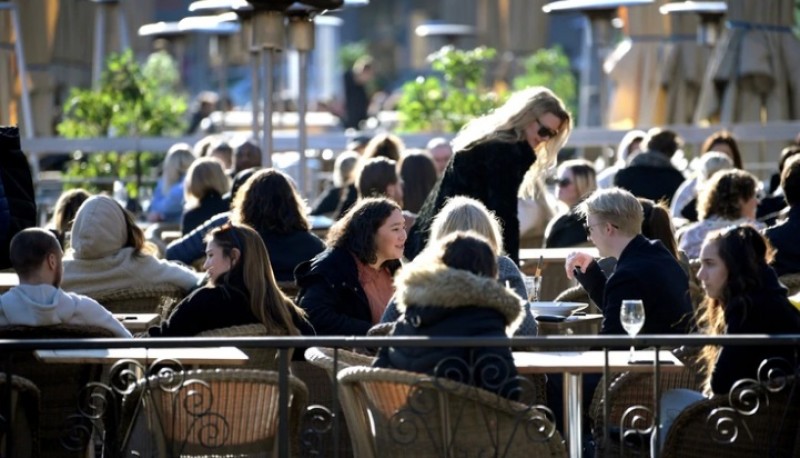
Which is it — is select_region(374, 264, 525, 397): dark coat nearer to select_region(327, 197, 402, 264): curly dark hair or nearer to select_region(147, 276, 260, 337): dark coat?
select_region(147, 276, 260, 337): dark coat

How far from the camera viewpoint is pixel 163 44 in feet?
108

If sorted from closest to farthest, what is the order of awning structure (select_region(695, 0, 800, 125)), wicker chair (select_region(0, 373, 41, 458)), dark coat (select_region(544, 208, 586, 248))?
1. wicker chair (select_region(0, 373, 41, 458))
2. dark coat (select_region(544, 208, 586, 248))
3. awning structure (select_region(695, 0, 800, 125))

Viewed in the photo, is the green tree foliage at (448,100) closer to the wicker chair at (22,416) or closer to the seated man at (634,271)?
the seated man at (634,271)

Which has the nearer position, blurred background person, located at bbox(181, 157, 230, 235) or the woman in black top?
the woman in black top

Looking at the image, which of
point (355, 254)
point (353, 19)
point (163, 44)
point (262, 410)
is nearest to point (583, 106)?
point (163, 44)

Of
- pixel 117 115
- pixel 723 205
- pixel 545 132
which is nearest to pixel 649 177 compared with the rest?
pixel 723 205

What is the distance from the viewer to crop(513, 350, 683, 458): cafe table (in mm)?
5762

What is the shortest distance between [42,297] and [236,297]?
0.74 meters

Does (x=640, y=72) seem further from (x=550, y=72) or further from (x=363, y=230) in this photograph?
(x=550, y=72)

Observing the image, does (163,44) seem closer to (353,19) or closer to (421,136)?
(421,136)

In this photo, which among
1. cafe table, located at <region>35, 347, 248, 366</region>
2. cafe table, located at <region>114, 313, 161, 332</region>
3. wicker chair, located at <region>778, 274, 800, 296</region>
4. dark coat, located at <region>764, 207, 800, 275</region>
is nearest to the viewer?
cafe table, located at <region>35, 347, 248, 366</region>

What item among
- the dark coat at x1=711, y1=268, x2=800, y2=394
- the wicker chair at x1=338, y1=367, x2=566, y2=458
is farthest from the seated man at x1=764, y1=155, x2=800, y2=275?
the wicker chair at x1=338, y1=367, x2=566, y2=458

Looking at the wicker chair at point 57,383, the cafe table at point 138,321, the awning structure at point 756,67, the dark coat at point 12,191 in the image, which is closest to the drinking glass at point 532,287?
the cafe table at point 138,321

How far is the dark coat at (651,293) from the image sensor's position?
268 inches
